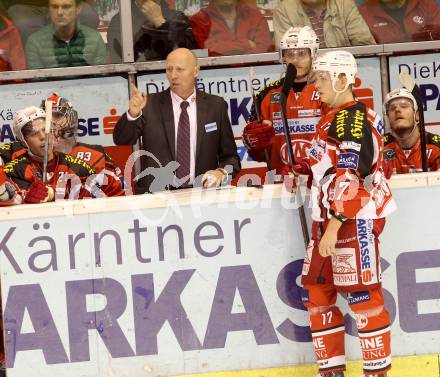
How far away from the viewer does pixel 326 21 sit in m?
7.70

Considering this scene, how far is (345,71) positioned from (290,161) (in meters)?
0.56

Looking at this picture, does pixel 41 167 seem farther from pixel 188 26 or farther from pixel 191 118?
pixel 188 26

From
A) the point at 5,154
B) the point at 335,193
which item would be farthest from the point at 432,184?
the point at 5,154

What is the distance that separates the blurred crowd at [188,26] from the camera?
7.57 metres

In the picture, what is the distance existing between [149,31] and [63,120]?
1376 millimetres

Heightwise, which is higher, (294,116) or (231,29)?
(231,29)

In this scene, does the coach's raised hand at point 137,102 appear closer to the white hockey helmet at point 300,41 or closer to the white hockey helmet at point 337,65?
the white hockey helmet at point 300,41

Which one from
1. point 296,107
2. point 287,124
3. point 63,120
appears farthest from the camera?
point 63,120

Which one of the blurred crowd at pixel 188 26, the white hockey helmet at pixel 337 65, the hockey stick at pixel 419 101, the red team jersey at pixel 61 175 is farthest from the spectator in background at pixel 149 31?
Result: the white hockey helmet at pixel 337 65

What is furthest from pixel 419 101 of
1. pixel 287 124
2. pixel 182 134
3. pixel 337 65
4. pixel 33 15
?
pixel 33 15

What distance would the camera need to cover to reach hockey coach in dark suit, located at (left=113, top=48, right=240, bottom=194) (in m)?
6.10

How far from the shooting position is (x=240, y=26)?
7695 millimetres

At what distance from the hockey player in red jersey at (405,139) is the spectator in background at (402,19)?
1.30 m

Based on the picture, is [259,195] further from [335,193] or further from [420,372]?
[420,372]
